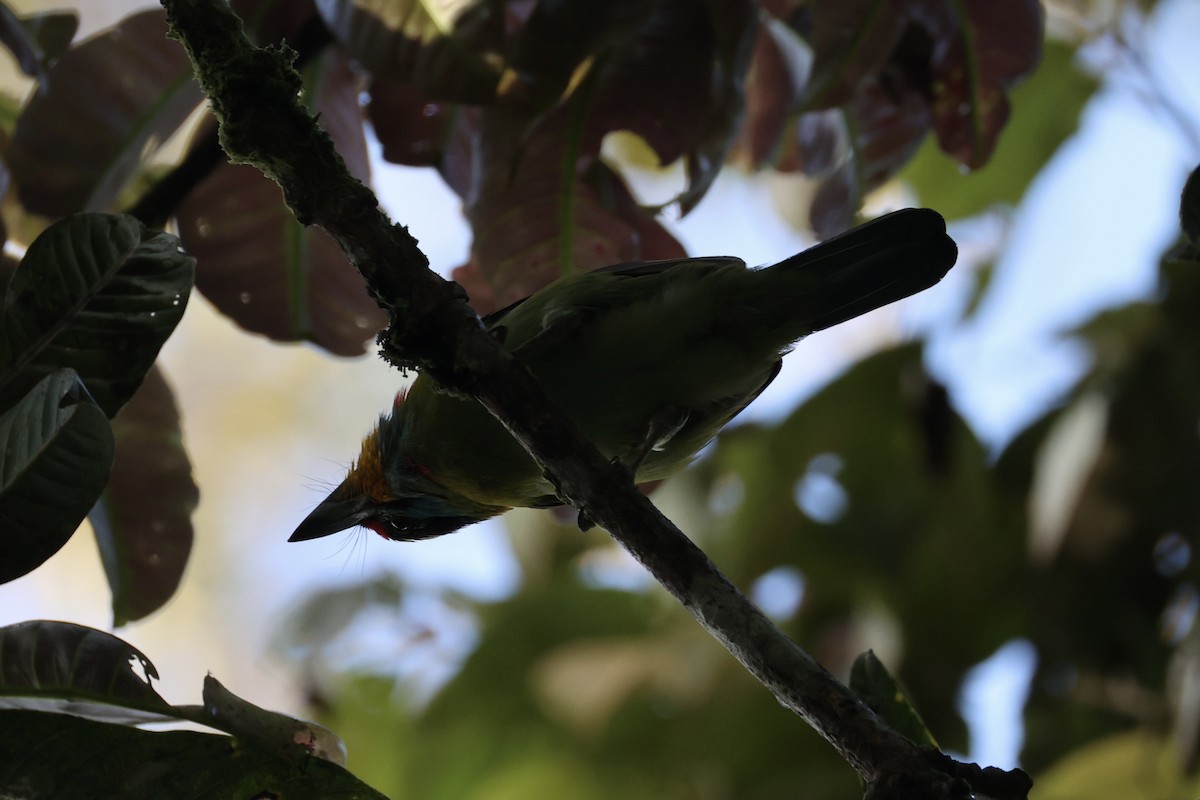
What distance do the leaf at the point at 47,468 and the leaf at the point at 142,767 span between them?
0.21m

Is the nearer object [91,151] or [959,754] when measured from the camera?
[91,151]

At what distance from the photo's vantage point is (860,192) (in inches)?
98.5

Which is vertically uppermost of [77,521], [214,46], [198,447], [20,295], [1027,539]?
[198,447]

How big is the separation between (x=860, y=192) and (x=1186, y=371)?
200 cm

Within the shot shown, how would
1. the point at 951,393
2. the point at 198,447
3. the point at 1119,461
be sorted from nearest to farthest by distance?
the point at 1119,461, the point at 951,393, the point at 198,447

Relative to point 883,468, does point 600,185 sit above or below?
below

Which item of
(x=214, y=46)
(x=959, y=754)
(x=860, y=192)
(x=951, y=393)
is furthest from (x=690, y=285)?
(x=959, y=754)

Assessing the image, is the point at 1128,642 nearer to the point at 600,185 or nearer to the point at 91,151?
the point at 600,185

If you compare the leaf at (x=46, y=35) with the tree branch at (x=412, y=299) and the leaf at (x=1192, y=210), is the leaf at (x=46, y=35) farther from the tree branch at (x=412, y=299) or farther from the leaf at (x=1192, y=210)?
the leaf at (x=1192, y=210)

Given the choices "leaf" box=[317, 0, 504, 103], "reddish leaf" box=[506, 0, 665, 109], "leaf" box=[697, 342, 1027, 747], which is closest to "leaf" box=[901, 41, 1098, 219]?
"leaf" box=[697, 342, 1027, 747]

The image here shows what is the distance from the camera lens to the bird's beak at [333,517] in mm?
2434

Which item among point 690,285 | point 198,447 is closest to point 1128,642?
point 690,285

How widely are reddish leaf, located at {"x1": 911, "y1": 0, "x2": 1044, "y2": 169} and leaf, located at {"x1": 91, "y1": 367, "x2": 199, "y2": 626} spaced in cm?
177

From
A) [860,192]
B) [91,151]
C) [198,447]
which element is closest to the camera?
[91,151]
